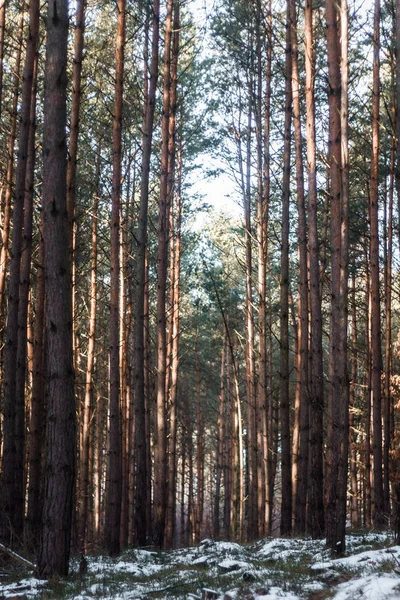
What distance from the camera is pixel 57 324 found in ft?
22.3

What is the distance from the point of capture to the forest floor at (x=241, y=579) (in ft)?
17.0

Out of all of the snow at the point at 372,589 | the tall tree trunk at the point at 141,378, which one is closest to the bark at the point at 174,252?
the tall tree trunk at the point at 141,378

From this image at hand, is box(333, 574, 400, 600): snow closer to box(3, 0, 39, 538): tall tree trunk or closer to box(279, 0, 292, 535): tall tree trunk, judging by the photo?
box(3, 0, 39, 538): tall tree trunk

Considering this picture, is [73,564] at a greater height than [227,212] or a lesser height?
lesser

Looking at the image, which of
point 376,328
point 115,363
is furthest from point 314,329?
point 115,363

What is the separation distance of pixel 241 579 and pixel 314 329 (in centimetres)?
561

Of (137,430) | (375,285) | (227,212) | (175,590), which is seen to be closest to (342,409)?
(175,590)

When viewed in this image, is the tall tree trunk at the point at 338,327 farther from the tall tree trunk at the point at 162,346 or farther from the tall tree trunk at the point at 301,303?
the tall tree trunk at the point at 162,346

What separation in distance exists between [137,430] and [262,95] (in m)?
10.1

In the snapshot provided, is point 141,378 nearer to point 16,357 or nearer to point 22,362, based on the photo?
point 22,362

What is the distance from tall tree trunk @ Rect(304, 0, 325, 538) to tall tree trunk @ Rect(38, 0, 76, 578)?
4782mm

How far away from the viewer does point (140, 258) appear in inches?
467

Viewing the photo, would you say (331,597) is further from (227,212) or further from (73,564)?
(227,212)

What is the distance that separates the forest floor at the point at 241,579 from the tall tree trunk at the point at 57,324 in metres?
0.50
